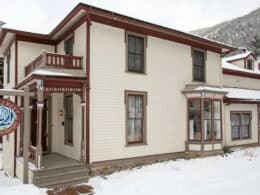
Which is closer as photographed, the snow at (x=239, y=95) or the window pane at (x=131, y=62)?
the window pane at (x=131, y=62)

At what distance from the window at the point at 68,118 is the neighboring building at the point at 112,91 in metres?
0.04

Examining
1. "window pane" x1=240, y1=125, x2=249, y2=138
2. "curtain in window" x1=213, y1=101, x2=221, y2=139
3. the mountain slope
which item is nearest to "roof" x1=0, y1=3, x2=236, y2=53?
"curtain in window" x1=213, y1=101, x2=221, y2=139

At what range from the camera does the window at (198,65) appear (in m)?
13.9

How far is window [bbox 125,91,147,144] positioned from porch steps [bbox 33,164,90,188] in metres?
2.52

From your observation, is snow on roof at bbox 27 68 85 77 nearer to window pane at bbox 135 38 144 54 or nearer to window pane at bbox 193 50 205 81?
Result: window pane at bbox 135 38 144 54

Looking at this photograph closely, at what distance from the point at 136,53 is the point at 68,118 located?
4186 millimetres

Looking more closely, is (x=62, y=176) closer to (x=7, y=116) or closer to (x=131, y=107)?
(x=7, y=116)

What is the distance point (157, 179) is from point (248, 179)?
314cm

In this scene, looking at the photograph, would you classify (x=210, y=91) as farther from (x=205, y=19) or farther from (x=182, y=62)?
(x=205, y=19)

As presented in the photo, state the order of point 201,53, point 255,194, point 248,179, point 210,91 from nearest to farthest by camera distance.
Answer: point 255,194
point 248,179
point 210,91
point 201,53

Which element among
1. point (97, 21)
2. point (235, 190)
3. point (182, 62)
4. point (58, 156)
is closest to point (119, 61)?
point (97, 21)

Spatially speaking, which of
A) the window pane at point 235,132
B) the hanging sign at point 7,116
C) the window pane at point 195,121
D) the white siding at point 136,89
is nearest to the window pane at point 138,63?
the white siding at point 136,89

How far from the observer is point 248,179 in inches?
357

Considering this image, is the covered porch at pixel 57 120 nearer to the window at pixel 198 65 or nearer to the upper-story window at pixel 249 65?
the window at pixel 198 65
